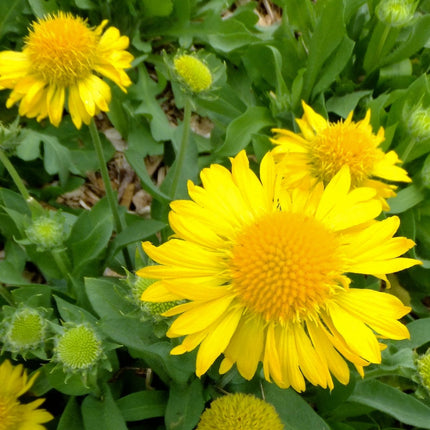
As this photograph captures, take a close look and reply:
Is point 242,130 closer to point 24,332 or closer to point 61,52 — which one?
point 61,52

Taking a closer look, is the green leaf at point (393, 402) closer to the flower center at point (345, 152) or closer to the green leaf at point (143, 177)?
the flower center at point (345, 152)

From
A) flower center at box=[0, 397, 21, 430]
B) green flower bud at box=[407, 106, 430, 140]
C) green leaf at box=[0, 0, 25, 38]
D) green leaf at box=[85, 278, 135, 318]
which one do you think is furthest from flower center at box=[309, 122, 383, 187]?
green leaf at box=[0, 0, 25, 38]

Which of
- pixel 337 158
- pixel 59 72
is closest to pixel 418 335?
pixel 337 158

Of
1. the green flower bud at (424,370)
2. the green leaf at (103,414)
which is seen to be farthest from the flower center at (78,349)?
the green flower bud at (424,370)

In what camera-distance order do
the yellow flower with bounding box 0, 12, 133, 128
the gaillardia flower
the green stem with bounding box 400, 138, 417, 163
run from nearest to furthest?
the gaillardia flower
the yellow flower with bounding box 0, 12, 133, 128
the green stem with bounding box 400, 138, 417, 163

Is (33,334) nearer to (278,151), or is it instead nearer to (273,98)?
(278,151)

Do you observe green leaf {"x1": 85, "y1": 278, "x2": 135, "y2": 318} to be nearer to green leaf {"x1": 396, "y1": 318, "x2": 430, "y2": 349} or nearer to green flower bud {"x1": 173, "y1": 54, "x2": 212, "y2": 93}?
green flower bud {"x1": 173, "y1": 54, "x2": 212, "y2": 93}
